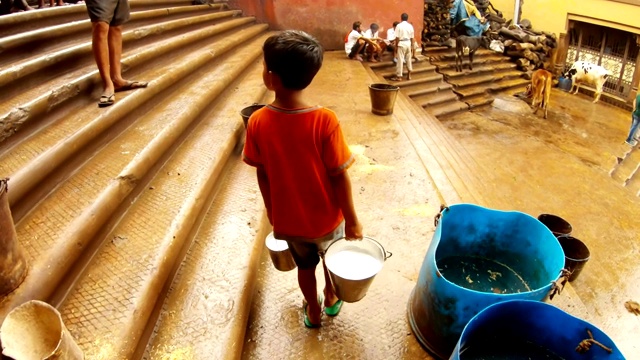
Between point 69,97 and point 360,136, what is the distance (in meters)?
3.15

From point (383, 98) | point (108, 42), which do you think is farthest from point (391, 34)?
point (108, 42)

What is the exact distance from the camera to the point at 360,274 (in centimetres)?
206

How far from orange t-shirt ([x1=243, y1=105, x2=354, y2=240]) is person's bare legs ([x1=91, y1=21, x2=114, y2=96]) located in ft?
8.18

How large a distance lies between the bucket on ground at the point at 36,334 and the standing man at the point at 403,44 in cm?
831

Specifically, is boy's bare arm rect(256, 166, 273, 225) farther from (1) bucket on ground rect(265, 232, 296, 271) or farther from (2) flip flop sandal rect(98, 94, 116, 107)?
(2) flip flop sandal rect(98, 94, 116, 107)

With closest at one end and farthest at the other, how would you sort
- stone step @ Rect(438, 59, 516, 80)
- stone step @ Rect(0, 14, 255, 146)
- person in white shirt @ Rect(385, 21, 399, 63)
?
stone step @ Rect(0, 14, 255, 146) → person in white shirt @ Rect(385, 21, 399, 63) → stone step @ Rect(438, 59, 516, 80)

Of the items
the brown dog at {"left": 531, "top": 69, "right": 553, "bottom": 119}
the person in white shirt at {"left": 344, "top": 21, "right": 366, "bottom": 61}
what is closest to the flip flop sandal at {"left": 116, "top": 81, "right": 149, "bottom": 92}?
the person in white shirt at {"left": 344, "top": 21, "right": 366, "bottom": 61}

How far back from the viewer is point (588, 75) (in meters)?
11.5

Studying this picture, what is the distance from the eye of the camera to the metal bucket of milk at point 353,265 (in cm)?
199

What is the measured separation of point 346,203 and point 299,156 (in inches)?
13.6

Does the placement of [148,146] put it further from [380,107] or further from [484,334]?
[380,107]

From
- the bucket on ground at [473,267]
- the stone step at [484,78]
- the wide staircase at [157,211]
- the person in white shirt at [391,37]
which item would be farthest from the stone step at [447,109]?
the bucket on ground at [473,267]

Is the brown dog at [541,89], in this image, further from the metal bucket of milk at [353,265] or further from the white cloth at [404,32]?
the metal bucket of milk at [353,265]

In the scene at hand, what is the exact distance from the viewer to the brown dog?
9469mm
